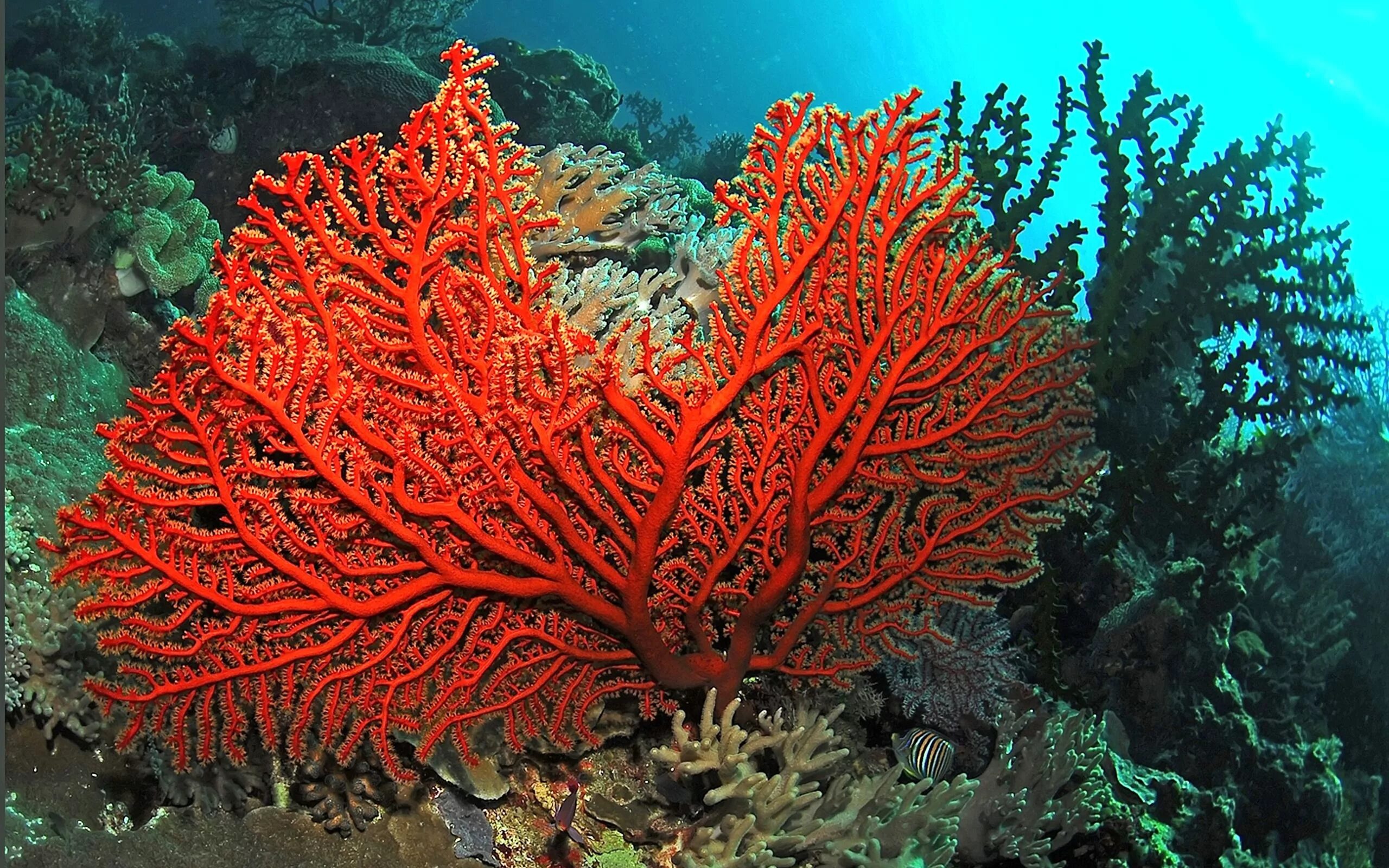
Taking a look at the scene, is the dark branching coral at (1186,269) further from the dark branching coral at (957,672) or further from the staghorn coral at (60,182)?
the staghorn coral at (60,182)

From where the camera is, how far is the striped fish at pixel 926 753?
3436 millimetres

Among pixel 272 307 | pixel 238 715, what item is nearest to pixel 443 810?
pixel 238 715

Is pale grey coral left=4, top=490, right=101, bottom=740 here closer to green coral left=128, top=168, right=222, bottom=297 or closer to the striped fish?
green coral left=128, top=168, right=222, bottom=297

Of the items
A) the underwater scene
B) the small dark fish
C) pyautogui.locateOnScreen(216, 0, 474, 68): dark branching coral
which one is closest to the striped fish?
the underwater scene

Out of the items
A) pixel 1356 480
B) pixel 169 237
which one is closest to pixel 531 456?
pixel 169 237

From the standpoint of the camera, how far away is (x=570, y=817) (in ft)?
9.80

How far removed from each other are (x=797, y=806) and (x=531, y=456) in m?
1.58

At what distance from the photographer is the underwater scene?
246cm

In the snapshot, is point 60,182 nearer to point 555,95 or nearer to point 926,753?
point 926,753

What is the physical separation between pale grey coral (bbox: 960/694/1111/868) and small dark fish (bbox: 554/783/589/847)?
172cm

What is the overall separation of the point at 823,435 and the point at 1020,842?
7.00 ft

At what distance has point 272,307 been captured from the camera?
243 centimetres

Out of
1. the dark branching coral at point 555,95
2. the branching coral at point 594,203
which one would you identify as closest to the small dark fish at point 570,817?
the branching coral at point 594,203

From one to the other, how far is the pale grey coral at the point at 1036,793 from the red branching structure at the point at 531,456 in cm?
96
